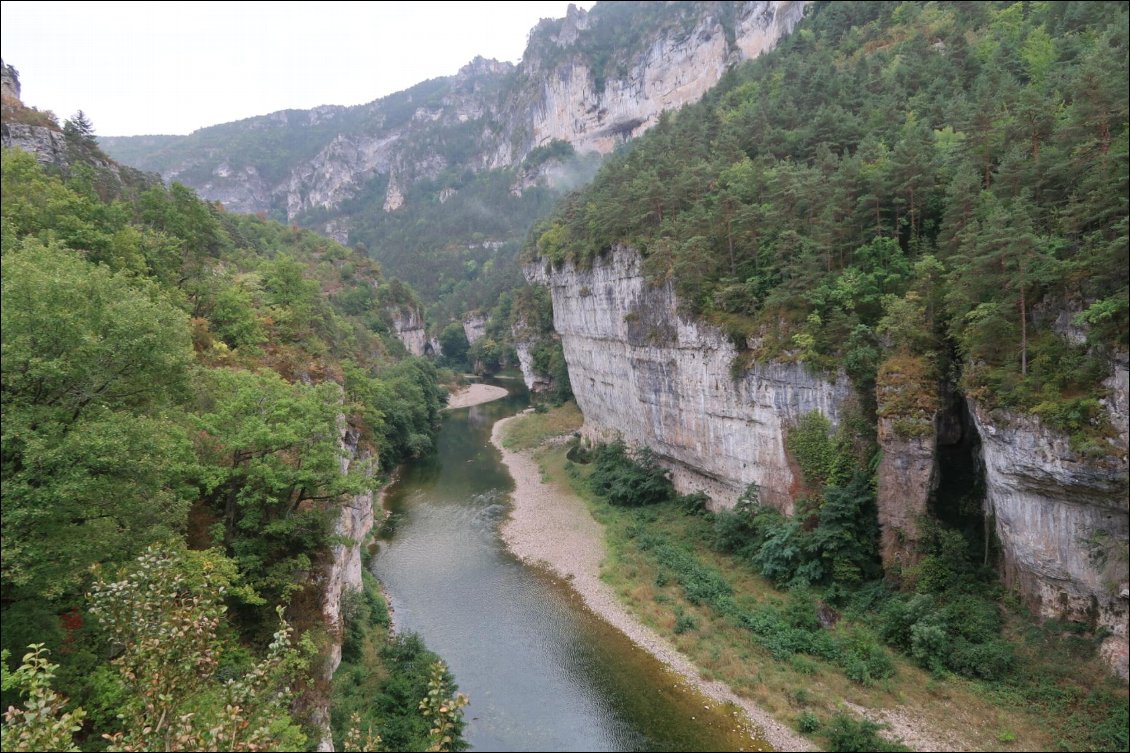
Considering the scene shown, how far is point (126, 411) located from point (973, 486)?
83.6 feet

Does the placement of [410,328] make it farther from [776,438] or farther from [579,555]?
[776,438]

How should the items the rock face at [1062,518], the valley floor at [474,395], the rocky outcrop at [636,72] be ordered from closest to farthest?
the rock face at [1062,518]
the valley floor at [474,395]
the rocky outcrop at [636,72]

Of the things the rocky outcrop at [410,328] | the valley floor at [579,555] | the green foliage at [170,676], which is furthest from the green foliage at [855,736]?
the rocky outcrop at [410,328]

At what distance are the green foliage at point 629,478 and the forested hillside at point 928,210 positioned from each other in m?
11.0

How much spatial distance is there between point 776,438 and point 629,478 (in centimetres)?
1146

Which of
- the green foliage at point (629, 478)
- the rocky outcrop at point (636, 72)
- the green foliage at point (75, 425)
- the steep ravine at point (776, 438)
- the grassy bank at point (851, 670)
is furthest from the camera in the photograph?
the rocky outcrop at point (636, 72)

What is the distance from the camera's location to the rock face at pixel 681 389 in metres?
25.6

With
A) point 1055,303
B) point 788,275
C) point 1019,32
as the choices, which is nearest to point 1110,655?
point 1055,303

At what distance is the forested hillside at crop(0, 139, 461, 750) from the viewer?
7.37 metres

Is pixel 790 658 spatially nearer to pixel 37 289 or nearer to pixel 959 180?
pixel 959 180

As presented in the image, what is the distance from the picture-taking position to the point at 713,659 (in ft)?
65.9

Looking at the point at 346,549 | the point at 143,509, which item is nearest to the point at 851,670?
the point at 346,549

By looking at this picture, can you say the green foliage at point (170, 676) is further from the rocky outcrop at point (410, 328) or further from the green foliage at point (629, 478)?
the rocky outcrop at point (410, 328)

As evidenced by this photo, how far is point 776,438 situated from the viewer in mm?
25938
